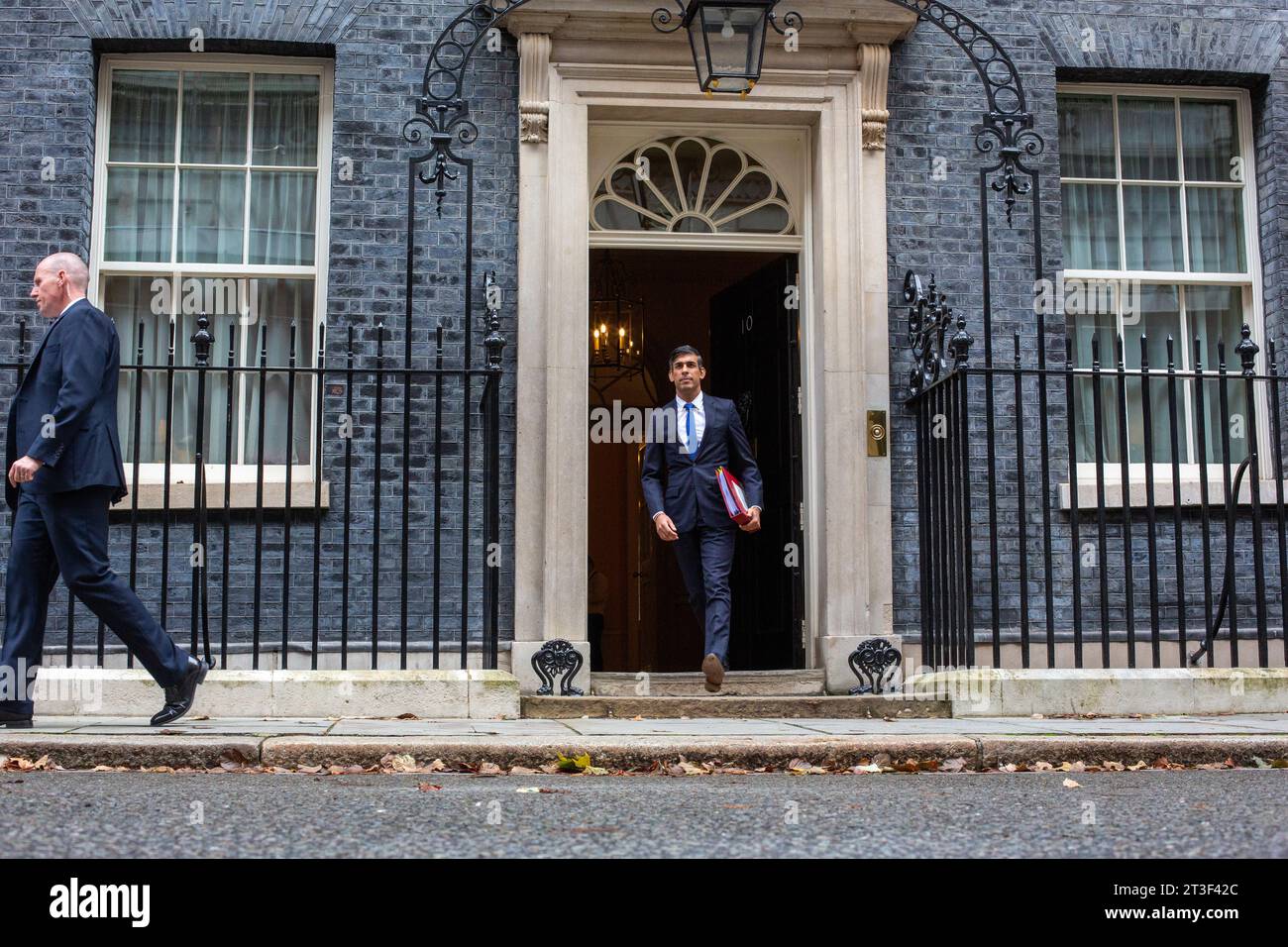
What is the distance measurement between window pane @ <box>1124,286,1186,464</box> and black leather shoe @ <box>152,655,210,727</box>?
6.17 m

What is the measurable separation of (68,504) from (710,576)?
3.38m

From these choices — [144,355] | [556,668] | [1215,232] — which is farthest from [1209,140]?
[144,355]

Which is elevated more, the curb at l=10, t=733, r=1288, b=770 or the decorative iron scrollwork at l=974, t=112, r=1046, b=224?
the decorative iron scrollwork at l=974, t=112, r=1046, b=224

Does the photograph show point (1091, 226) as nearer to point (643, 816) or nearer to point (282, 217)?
point (282, 217)

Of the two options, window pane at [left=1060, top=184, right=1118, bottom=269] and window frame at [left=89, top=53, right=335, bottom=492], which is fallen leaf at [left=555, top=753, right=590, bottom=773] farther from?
window pane at [left=1060, top=184, right=1118, bottom=269]

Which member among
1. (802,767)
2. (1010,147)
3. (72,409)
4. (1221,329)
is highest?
(1010,147)

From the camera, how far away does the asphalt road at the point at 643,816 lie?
388 centimetres

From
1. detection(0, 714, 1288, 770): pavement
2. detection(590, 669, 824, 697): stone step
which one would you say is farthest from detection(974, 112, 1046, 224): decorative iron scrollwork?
detection(0, 714, 1288, 770): pavement

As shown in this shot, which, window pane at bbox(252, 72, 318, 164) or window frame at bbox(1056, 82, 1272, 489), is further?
window frame at bbox(1056, 82, 1272, 489)

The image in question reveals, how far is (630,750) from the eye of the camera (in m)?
5.95

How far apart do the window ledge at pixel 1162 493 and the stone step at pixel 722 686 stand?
2043 mm

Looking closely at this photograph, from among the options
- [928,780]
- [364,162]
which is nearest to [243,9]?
[364,162]

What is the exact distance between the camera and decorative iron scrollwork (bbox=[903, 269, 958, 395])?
8570mm

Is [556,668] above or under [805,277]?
under
